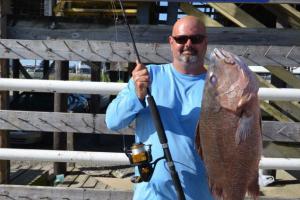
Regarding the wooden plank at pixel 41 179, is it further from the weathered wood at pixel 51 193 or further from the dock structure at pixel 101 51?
the weathered wood at pixel 51 193

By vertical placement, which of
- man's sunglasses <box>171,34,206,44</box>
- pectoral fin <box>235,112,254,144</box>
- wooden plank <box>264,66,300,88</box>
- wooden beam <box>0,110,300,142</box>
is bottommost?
wooden beam <box>0,110,300,142</box>

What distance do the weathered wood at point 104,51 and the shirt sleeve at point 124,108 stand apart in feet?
4.62

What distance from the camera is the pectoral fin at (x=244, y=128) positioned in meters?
2.33

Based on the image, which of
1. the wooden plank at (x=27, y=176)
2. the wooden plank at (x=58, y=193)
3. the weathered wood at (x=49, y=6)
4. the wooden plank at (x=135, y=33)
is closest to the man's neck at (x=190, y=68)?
the wooden plank at (x=58, y=193)

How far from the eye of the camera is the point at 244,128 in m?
2.35

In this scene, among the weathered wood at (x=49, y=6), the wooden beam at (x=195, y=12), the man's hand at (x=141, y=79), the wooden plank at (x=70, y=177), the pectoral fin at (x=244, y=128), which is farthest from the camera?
the weathered wood at (x=49, y=6)

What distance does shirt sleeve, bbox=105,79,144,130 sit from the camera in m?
3.00

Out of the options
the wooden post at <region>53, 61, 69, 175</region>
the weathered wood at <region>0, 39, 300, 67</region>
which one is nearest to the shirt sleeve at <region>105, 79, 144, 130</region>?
the weathered wood at <region>0, 39, 300, 67</region>

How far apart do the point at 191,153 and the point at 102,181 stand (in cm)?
447

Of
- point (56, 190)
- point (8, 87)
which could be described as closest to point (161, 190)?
point (56, 190)

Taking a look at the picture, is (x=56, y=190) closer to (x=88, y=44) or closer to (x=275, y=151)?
(x=88, y=44)

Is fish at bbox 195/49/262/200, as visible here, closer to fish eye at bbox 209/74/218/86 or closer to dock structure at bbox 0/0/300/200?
fish eye at bbox 209/74/218/86

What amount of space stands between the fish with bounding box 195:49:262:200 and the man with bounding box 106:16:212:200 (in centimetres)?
49

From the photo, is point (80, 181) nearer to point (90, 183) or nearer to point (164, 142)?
point (90, 183)
